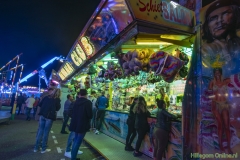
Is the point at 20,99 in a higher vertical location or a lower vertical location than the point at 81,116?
lower

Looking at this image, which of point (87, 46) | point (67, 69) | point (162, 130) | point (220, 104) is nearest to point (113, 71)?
point (87, 46)

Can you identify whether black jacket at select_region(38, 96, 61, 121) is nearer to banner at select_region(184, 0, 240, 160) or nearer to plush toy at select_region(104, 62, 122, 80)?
plush toy at select_region(104, 62, 122, 80)

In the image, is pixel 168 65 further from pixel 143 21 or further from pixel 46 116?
pixel 46 116

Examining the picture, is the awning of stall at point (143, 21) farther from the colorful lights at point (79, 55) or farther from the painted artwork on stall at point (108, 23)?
the colorful lights at point (79, 55)

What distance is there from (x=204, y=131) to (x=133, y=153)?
305cm

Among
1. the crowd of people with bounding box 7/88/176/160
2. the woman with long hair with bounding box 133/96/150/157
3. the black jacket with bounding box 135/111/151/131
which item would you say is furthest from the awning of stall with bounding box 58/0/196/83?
the black jacket with bounding box 135/111/151/131

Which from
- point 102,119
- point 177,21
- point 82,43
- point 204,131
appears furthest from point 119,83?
point 204,131

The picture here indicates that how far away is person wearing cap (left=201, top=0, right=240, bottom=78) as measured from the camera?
3.43 m

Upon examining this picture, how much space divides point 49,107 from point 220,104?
5.36m

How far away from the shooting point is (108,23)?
4.96m

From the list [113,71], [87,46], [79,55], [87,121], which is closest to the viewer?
[87,121]

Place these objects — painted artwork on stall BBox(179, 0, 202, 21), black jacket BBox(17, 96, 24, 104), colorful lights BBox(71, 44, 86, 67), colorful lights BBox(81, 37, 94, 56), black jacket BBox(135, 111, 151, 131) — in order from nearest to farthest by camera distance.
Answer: painted artwork on stall BBox(179, 0, 202, 21) → black jacket BBox(135, 111, 151, 131) → colorful lights BBox(81, 37, 94, 56) → colorful lights BBox(71, 44, 86, 67) → black jacket BBox(17, 96, 24, 104)

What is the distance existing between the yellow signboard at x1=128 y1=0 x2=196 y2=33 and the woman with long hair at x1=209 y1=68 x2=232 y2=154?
1410mm

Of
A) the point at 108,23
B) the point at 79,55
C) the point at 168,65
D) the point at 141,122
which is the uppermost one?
the point at 108,23
